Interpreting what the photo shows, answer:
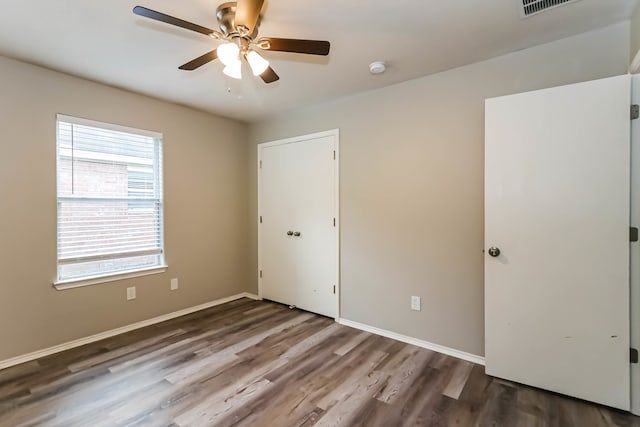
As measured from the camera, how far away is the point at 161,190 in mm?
3340

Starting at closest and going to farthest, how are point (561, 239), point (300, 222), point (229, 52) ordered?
point (229, 52) → point (561, 239) → point (300, 222)

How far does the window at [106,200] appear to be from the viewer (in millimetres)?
2697

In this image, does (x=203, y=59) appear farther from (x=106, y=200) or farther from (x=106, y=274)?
(x=106, y=274)

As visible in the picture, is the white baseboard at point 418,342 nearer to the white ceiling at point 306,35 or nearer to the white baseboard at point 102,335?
the white baseboard at point 102,335

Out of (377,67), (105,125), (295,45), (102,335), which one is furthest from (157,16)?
(102,335)

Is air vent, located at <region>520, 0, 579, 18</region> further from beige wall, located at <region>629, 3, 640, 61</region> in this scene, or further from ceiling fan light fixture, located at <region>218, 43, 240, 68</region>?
ceiling fan light fixture, located at <region>218, 43, 240, 68</region>

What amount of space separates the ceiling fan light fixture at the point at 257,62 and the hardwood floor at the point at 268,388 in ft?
6.84

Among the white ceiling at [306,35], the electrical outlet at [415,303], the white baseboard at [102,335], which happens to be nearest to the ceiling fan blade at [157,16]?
the white ceiling at [306,35]

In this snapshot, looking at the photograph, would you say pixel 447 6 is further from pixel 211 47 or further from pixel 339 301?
pixel 339 301

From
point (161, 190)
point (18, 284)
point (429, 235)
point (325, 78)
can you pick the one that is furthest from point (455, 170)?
point (18, 284)

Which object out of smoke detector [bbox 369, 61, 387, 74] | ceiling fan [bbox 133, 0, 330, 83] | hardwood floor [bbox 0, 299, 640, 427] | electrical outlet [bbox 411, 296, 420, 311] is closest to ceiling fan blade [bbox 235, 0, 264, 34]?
ceiling fan [bbox 133, 0, 330, 83]

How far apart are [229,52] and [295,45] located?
362mm

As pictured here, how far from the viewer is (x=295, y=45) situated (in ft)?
5.55

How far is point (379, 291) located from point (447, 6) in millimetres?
2339
